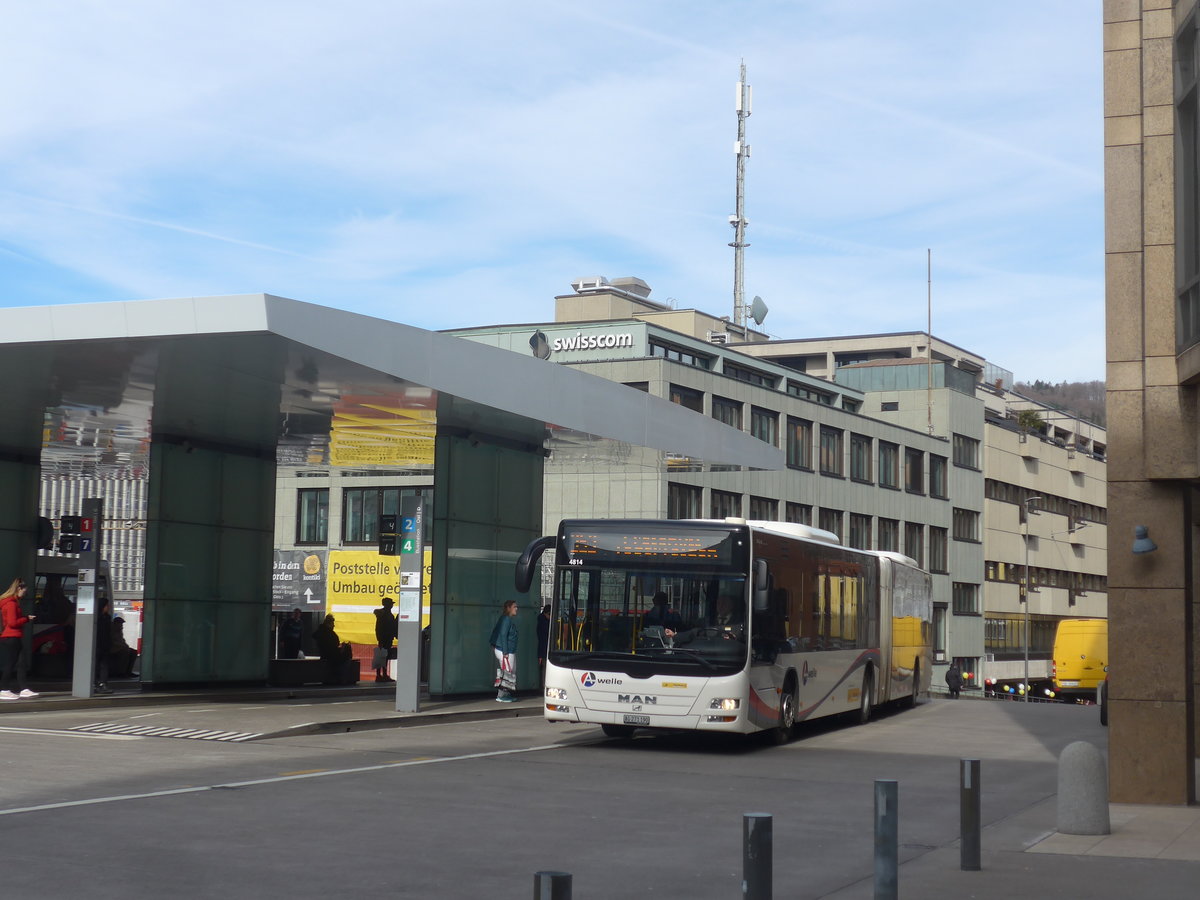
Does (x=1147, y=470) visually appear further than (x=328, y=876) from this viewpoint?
→ Yes

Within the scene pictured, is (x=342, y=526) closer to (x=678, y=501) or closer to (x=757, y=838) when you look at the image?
(x=678, y=501)

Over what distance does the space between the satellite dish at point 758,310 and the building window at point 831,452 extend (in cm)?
3192

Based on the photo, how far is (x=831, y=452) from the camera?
7194 cm

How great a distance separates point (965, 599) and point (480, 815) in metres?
75.6

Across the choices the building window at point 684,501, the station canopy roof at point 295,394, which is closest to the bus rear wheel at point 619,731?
the station canopy roof at point 295,394

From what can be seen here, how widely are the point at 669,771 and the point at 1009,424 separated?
261 ft

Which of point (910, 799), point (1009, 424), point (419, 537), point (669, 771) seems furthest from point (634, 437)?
point (1009, 424)

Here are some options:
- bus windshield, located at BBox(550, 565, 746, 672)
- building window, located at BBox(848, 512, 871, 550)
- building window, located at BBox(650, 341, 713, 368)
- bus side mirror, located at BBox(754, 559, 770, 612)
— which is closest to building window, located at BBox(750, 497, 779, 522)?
building window, located at BBox(650, 341, 713, 368)

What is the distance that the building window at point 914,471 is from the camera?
7850 cm

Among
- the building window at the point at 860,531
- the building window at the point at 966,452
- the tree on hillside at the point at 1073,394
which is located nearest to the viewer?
the building window at the point at 860,531

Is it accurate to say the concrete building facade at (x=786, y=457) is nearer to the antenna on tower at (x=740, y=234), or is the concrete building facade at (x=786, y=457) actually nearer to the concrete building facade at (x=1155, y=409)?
the antenna on tower at (x=740, y=234)

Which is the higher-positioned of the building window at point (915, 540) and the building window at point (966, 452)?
the building window at point (966, 452)

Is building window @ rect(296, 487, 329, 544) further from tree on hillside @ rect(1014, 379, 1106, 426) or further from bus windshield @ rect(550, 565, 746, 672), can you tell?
tree on hillside @ rect(1014, 379, 1106, 426)

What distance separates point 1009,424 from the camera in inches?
3647
